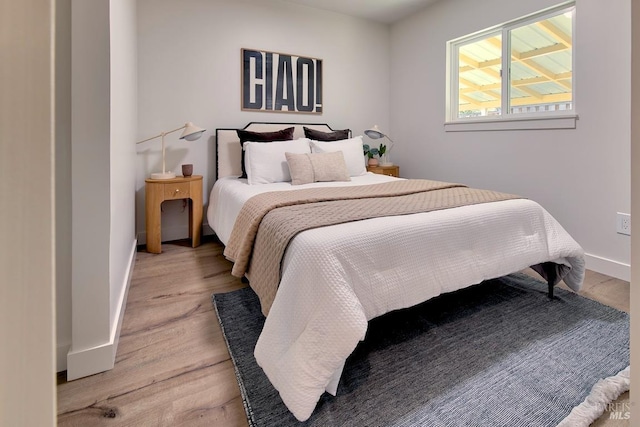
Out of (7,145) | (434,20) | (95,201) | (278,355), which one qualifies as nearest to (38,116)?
(7,145)

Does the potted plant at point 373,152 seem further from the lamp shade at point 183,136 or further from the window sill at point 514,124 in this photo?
the lamp shade at point 183,136

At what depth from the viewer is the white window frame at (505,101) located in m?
2.55

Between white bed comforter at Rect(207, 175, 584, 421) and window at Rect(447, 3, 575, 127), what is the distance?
1446mm

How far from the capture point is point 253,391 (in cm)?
127

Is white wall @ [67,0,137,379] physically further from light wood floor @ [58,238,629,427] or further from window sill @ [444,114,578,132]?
window sill @ [444,114,578,132]

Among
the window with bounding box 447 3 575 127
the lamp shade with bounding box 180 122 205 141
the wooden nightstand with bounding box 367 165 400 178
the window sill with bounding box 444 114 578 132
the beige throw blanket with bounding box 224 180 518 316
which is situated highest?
the window with bounding box 447 3 575 127

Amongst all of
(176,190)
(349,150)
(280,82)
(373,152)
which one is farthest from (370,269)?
(373,152)

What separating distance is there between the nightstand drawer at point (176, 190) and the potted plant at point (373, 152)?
213cm

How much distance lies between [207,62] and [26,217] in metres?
3.45

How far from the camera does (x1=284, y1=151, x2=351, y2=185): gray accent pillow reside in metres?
2.77

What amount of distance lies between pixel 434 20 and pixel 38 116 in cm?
419

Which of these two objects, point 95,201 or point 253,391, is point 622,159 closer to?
point 253,391

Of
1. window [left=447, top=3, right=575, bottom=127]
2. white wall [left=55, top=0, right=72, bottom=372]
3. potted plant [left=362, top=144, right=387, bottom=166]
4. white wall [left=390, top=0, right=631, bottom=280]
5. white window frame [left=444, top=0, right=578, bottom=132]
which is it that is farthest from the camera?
potted plant [left=362, top=144, right=387, bottom=166]

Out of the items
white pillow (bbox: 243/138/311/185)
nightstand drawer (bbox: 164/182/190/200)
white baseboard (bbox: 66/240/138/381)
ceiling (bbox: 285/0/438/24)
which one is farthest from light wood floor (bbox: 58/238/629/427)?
ceiling (bbox: 285/0/438/24)
